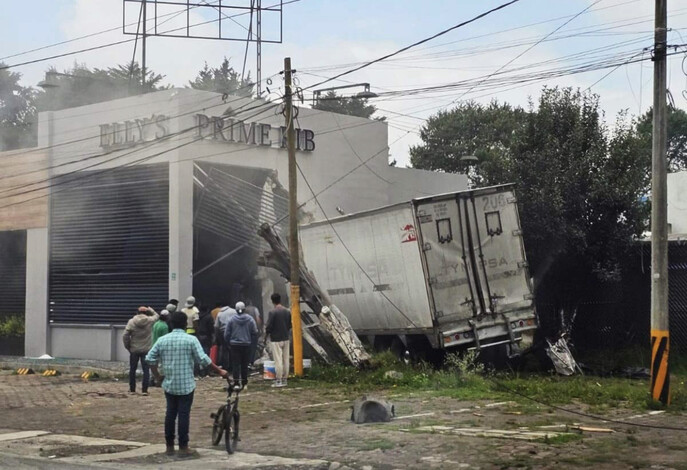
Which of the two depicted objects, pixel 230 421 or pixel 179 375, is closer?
pixel 179 375

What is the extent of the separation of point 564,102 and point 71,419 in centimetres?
1432

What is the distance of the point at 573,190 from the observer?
21.8 meters

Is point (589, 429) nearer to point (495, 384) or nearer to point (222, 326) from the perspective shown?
point (495, 384)

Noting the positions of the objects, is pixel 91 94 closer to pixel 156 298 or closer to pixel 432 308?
pixel 156 298

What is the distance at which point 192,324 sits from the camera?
19812 mm

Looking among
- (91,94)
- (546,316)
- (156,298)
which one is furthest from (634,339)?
(91,94)

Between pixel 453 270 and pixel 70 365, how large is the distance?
10.7m

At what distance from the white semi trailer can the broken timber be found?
3.62 feet

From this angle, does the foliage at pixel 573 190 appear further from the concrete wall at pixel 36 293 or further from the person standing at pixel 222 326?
the concrete wall at pixel 36 293

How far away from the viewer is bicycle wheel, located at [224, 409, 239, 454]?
10.2 meters

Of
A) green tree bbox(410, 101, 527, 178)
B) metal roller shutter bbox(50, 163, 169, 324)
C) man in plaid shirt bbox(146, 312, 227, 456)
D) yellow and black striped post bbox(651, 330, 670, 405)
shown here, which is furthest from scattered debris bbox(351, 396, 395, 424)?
green tree bbox(410, 101, 527, 178)

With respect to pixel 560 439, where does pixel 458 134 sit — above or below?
above

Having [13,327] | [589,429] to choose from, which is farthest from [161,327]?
[13,327]

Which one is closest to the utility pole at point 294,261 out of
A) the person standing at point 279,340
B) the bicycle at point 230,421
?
the person standing at point 279,340
